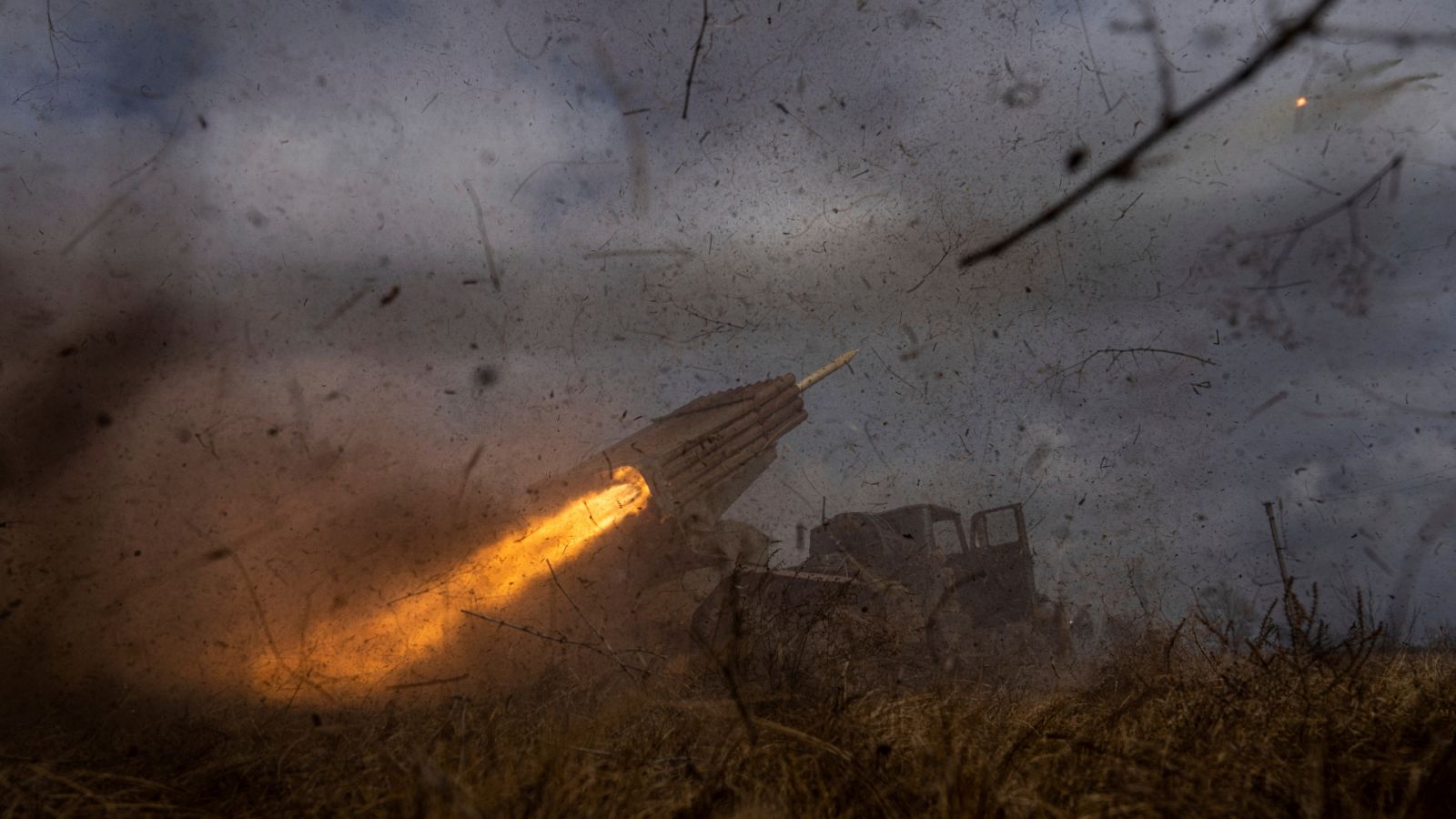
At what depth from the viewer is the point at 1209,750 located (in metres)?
3.94

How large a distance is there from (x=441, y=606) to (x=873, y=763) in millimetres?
10013

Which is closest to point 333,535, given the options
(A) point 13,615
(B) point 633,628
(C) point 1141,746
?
(A) point 13,615

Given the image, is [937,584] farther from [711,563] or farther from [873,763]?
[873,763]

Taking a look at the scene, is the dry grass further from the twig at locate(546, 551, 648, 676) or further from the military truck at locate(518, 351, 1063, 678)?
the military truck at locate(518, 351, 1063, 678)

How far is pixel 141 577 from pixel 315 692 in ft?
9.26

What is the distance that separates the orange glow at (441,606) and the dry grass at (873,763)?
485cm

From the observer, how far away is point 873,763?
3.80m

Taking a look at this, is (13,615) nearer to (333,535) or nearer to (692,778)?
(333,535)

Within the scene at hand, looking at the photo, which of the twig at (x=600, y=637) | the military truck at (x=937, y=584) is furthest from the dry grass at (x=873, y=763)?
the military truck at (x=937, y=584)

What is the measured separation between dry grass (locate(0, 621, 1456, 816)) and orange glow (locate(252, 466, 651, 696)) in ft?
15.9

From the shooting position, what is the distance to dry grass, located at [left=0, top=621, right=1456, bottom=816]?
317 cm

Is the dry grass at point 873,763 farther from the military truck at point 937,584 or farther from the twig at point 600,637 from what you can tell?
the military truck at point 937,584

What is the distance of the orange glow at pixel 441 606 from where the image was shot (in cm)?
1081

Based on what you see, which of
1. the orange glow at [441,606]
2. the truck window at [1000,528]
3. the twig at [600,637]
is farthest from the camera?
the truck window at [1000,528]
